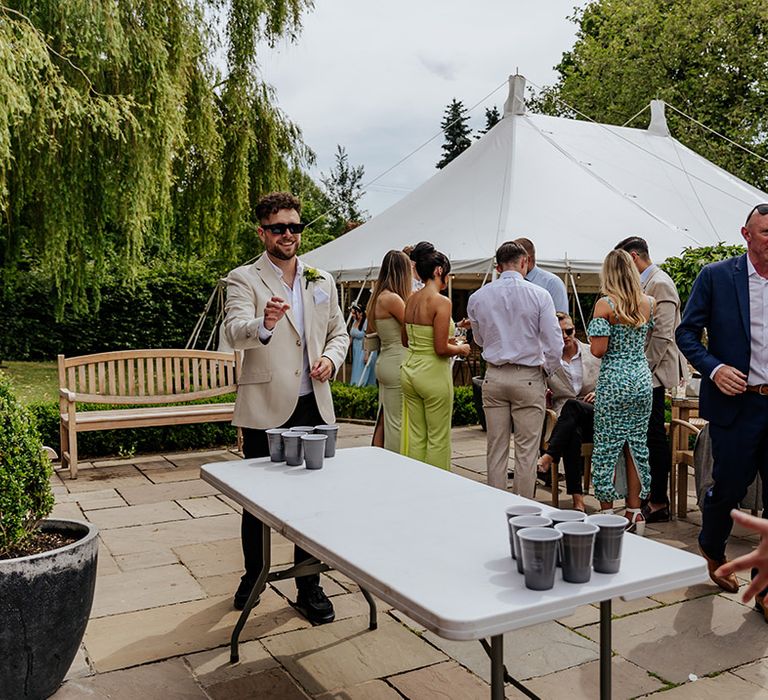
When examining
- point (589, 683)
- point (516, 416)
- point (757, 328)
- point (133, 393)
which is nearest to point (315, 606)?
point (589, 683)

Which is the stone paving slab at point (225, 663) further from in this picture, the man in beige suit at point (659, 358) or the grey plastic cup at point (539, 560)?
the man in beige suit at point (659, 358)

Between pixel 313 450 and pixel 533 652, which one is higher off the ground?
pixel 313 450

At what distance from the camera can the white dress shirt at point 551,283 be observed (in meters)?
6.90

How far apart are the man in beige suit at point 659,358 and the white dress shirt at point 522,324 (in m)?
0.67

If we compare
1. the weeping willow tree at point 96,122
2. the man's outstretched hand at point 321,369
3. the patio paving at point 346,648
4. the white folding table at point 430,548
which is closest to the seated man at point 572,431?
the patio paving at point 346,648

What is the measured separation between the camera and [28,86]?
8.88 meters

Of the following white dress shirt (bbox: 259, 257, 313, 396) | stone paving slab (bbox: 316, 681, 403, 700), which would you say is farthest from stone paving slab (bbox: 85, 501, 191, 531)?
stone paving slab (bbox: 316, 681, 403, 700)

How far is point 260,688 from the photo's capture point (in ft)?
10.6

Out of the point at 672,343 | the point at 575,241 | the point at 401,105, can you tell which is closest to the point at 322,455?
the point at 672,343

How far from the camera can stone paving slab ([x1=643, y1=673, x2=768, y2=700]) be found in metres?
3.15

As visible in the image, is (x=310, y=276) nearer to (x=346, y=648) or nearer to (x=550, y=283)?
(x=346, y=648)

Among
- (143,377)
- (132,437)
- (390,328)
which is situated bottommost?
(132,437)

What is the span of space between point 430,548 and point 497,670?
381mm

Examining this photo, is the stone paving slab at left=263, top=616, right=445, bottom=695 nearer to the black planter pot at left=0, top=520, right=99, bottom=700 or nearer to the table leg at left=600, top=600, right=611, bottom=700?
the black planter pot at left=0, top=520, right=99, bottom=700
